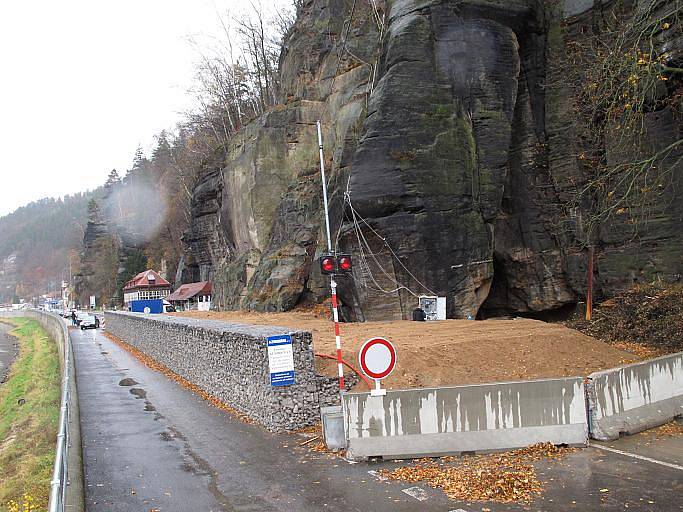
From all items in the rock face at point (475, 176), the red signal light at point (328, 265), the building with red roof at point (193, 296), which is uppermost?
the rock face at point (475, 176)

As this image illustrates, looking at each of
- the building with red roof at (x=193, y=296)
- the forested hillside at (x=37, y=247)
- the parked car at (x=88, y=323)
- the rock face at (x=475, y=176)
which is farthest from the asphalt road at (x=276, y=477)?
the forested hillside at (x=37, y=247)

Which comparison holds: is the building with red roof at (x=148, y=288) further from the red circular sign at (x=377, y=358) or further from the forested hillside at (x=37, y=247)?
the forested hillside at (x=37, y=247)

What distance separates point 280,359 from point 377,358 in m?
2.86

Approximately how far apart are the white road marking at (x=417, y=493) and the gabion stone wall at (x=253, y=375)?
156 inches

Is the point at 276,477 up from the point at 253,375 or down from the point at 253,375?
down

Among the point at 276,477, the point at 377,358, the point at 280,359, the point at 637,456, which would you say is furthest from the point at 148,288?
the point at 637,456

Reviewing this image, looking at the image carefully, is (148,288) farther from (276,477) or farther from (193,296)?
(276,477)

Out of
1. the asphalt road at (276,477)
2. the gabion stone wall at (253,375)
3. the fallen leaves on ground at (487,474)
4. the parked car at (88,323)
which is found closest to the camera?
the asphalt road at (276,477)

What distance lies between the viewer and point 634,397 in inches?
378

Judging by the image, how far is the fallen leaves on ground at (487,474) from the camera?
23.6 ft

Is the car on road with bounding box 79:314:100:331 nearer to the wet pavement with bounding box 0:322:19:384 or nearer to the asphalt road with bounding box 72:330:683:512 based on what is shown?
the wet pavement with bounding box 0:322:19:384

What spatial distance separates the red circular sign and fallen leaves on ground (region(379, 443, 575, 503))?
1.37 m

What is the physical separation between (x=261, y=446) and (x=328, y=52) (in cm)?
2774

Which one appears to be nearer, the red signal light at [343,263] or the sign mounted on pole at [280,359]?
the sign mounted on pole at [280,359]
